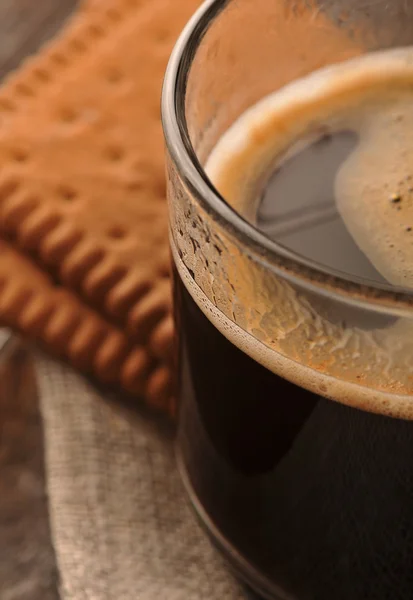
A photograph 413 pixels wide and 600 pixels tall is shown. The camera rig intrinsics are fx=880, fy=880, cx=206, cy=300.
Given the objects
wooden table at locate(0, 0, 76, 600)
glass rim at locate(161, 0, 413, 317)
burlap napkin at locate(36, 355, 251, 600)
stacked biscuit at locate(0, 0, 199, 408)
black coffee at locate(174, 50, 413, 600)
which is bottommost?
wooden table at locate(0, 0, 76, 600)

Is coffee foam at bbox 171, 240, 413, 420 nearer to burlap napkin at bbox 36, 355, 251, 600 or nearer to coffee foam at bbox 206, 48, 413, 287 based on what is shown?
coffee foam at bbox 206, 48, 413, 287

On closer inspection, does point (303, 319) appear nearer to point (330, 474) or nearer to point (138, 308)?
point (330, 474)

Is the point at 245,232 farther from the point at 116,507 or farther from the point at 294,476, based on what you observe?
the point at 116,507

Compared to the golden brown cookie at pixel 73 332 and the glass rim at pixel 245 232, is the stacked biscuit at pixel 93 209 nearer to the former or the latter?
the golden brown cookie at pixel 73 332

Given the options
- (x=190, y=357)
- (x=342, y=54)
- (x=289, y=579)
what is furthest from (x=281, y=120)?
(x=289, y=579)

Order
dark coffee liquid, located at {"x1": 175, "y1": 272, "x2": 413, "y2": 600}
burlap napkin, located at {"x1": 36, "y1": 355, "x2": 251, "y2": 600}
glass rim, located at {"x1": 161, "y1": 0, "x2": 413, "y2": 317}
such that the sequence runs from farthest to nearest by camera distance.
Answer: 1. burlap napkin, located at {"x1": 36, "y1": 355, "x2": 251, "y2": 600}
2. dark coffee liquid, located at {"x1": 175, "y1": 272, "x2": 413, "y2": 600}
3. glass rim, located at {"x1": 161, "y1": 0, "x2": 413, "y2": 317}

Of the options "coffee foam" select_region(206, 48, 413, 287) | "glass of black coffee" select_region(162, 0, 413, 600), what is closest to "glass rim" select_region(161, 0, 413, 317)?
"glass of black coffee" select_region(162, 0, 413, 600)
